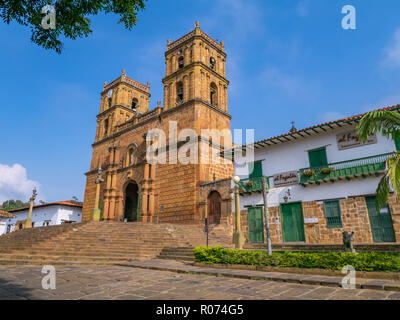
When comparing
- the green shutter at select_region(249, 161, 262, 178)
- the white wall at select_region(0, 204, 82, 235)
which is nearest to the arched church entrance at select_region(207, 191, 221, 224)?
the green shutter at select_region(249, 161, 262, 178)

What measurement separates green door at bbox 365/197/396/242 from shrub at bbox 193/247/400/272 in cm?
503

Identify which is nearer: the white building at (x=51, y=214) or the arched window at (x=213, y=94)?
the arched window at (x=213, y=94)

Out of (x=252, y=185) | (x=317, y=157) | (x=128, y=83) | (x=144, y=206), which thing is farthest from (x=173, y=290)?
(x=128, y=83)

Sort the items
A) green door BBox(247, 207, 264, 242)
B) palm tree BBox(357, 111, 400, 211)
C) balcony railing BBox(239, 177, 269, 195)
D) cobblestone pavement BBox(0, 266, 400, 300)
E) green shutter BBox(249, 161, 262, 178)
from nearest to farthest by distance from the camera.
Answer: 1. cobblestone pavement BBox(0, 266, 400, 300)
2. palm tree BBox(357, 111, 400, 211)
3. green door BBox(247, 207, 264, 242)
4. balcony railing BBox(239, 177, 269, 195)
5. green shutter BBox(249, 161, 262, 178)

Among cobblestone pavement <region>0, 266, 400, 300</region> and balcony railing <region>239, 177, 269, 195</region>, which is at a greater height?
balcony railing <region>239, 177, 269, 195</region>

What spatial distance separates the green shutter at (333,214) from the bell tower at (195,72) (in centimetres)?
1424

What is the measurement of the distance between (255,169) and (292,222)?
4154 mm

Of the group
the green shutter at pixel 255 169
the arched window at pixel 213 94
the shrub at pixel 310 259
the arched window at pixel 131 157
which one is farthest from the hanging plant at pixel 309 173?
the arched window at pixel 131 157

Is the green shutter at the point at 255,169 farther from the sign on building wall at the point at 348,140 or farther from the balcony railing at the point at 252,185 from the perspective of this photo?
the sign on building wall at the point at 348,140

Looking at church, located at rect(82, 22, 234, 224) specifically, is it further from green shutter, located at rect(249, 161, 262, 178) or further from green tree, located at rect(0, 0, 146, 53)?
green tree, located at rect(0, 0, 146, 53)

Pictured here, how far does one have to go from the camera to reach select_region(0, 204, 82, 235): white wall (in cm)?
3259

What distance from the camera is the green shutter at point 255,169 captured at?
55.3ft
